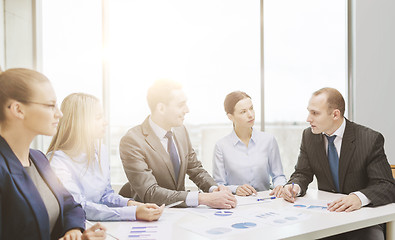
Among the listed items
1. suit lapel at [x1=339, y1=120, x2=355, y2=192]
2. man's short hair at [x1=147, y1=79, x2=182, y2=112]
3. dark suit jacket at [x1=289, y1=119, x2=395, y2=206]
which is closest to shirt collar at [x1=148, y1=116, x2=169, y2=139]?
man's short hair at [x1=147, y1=79, x2=182, y2=112]

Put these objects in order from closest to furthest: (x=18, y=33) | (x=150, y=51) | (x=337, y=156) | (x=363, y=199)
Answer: (x=363, y=199) → (x=337, y=156) → (x=18, y=33) → (x=150, y=51)

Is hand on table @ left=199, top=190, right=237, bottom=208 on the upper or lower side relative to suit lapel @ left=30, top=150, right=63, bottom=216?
lower

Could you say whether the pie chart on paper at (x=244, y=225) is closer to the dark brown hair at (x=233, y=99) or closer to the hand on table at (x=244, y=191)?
the hand on table at (x=244, y=191)

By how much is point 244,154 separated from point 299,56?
102 inches

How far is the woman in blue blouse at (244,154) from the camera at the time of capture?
119 inches

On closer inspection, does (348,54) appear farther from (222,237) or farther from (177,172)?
(222,237)

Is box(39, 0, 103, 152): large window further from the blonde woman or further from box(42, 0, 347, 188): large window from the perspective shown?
the blonde woman

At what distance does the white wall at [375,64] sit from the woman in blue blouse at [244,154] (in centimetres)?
229

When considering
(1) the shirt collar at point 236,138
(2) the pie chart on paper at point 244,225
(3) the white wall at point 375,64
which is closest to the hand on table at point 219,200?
(2) the pie chart on paper at point 244,225

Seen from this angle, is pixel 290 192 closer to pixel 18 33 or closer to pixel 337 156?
pixel 337 156

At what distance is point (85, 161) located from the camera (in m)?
1.98

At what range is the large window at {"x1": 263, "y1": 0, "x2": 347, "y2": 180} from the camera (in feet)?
16.4

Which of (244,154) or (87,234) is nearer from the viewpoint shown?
(87,234)

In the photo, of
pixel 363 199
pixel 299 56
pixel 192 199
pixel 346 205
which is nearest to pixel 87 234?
pixel 192 199
